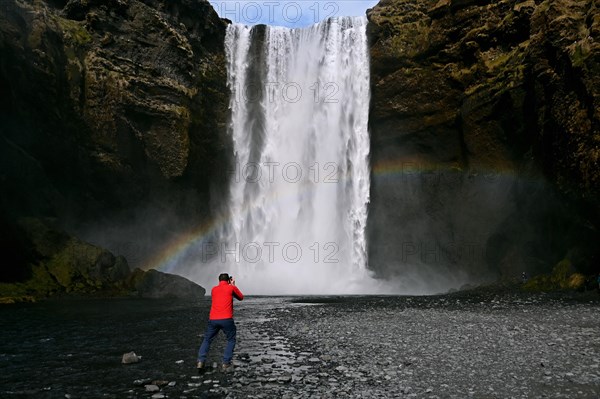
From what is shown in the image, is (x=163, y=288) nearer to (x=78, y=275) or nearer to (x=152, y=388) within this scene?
(x=78, y=275)

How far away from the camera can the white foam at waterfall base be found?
1975 inches

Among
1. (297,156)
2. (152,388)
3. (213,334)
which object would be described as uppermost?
(297,156)

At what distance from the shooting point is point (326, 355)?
1217 cm

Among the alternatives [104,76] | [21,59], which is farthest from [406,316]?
[104,76]

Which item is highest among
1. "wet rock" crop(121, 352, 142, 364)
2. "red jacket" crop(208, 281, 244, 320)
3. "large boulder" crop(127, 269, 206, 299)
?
"large boulder" crop(127, 269, 206, 299)

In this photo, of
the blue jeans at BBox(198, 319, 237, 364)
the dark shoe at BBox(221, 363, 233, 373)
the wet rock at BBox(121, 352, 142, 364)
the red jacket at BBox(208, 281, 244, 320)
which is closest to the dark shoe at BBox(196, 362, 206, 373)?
the blue jeans at BBox(198, 319, 237, 364)

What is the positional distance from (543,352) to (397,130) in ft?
124

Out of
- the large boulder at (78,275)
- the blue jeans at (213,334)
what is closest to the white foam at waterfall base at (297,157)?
the large boulder at (78,275)

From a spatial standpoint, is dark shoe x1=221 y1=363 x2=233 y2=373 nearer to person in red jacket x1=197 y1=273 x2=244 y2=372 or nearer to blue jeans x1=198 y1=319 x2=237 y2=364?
blue jeans x1=198 y1=319 x2=237 y2=364

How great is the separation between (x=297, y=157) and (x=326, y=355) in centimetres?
4250

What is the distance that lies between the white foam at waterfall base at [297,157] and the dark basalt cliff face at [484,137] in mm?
2304

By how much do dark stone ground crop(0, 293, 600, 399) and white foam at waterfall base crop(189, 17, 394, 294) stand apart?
28535 mm

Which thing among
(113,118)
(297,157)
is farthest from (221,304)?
(297,157)

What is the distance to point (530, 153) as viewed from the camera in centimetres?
3816
